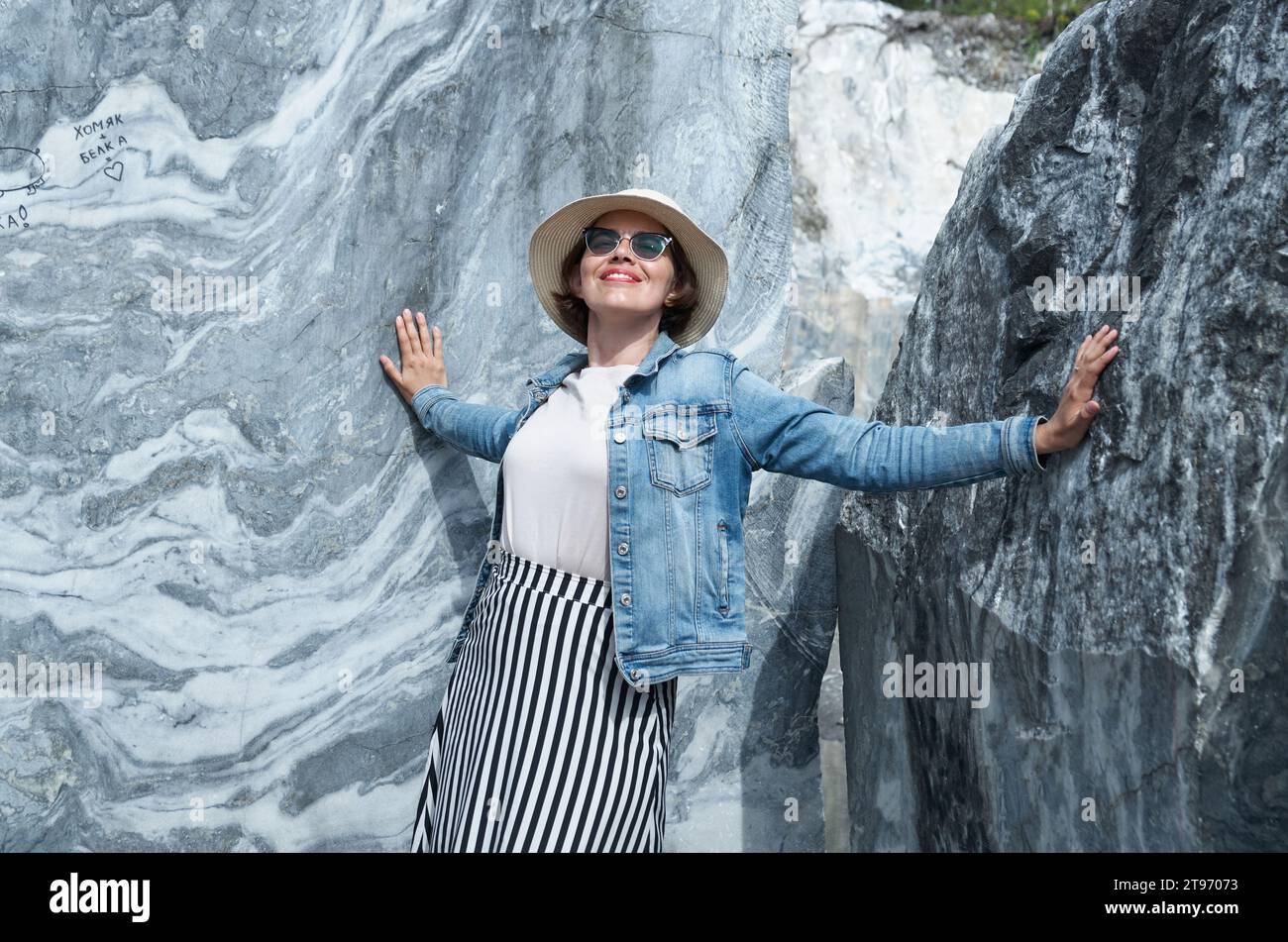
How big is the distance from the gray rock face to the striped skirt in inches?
28.8

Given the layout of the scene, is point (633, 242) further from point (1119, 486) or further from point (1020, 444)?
point (1119, 486)

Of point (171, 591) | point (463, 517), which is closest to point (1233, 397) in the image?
point (463, 517)

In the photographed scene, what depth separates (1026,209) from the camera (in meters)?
2.65

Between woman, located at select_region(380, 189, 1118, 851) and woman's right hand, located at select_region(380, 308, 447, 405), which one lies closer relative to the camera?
woman, located at select_region(380, 189, 1118, 851)

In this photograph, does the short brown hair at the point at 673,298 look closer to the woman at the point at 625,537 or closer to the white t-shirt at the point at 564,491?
the woman at the point at 625,537

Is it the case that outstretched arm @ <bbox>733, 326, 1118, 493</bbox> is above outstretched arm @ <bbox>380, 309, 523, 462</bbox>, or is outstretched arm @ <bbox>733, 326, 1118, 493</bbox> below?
below

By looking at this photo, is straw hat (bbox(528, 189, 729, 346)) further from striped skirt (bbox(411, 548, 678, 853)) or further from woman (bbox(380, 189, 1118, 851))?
striped skirt (bbox(411, 548, 678, 853))

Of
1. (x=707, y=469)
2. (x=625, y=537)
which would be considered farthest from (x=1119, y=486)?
(x=625, y=537)

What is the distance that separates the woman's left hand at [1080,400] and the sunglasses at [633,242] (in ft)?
2.56

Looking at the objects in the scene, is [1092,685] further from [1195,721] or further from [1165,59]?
[1165,59]

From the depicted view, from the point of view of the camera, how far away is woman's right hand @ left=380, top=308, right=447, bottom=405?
3.12 meters

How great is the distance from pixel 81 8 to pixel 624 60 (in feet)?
4.18

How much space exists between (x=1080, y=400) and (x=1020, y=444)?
127mm

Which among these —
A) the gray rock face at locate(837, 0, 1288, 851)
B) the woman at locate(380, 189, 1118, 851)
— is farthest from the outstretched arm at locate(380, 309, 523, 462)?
the gray rock face at locate(837, 0, 1288, 851)
